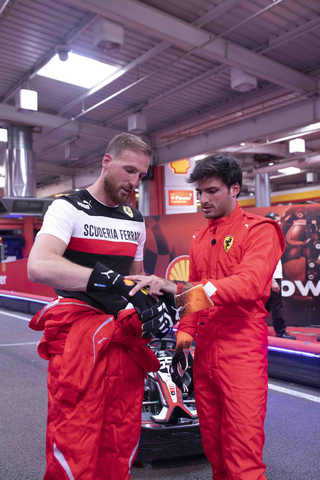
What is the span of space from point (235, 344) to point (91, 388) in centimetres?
62

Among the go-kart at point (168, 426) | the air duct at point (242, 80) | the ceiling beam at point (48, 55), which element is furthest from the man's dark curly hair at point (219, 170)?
the air duct at point (242, 80)

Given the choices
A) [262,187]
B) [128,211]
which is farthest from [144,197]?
[128,211]

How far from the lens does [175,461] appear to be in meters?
2.70

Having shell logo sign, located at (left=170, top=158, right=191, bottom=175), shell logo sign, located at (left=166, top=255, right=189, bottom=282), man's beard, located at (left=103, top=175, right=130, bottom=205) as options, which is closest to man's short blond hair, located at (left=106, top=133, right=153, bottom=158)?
man's beard, located at (left=103, top=175, right=130, bottom=205)

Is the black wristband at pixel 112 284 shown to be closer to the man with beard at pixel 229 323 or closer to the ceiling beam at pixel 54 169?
the man with beard at pixel 229 323

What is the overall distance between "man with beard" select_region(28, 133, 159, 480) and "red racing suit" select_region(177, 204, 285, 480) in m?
0.29

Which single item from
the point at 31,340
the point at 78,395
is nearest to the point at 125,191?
the point at 78,395

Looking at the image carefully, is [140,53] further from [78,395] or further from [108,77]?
[78,395]

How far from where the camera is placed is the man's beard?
178cm

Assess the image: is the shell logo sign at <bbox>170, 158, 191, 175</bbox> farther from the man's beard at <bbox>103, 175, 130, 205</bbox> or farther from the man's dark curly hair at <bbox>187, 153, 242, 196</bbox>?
the man's beard at <bbox>103, 175, 130, 205</bbox>

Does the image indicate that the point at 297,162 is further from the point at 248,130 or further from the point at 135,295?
the point at 135,295

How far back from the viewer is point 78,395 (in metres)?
1.55

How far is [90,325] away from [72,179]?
1602 centimetres

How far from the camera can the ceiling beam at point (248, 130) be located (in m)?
7.97
